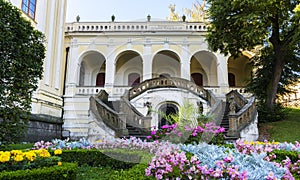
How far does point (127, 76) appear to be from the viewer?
19875mm

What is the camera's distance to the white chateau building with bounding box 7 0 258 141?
1173 cm

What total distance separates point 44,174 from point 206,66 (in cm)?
1896

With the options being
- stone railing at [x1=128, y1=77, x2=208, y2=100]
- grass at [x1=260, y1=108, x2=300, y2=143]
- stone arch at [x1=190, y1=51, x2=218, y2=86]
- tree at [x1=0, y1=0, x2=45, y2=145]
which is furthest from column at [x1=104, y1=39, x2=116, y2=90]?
grass at [x1=260, y1=108, x2=300, y2=143]

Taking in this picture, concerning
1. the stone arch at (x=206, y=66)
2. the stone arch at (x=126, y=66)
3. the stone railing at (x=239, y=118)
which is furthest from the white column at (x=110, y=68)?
the stone railing at (x=239, y=118)

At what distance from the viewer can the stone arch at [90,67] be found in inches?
762

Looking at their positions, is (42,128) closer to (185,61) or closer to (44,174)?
(44,174)

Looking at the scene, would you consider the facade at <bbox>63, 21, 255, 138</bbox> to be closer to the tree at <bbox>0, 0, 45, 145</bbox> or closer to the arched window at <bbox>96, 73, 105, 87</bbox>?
the arched window at <bbox>96, 73, 105, 87</bbox>

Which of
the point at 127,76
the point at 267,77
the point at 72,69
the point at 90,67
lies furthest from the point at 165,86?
the point at 90,67

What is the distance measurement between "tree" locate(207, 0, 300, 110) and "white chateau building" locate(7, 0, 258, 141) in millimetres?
2751

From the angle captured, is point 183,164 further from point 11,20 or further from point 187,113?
point 11,20

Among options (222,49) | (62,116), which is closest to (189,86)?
(222,49)

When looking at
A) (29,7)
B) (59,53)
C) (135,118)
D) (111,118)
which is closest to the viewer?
(111,118)

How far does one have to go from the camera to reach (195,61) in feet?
68.8

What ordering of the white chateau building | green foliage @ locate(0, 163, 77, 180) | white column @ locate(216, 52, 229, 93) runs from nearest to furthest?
1. green foliage @ locate(0, 163, 77, 180)
2. the white chateau building
3. white column @ locate(216, 52, 229, 93)
